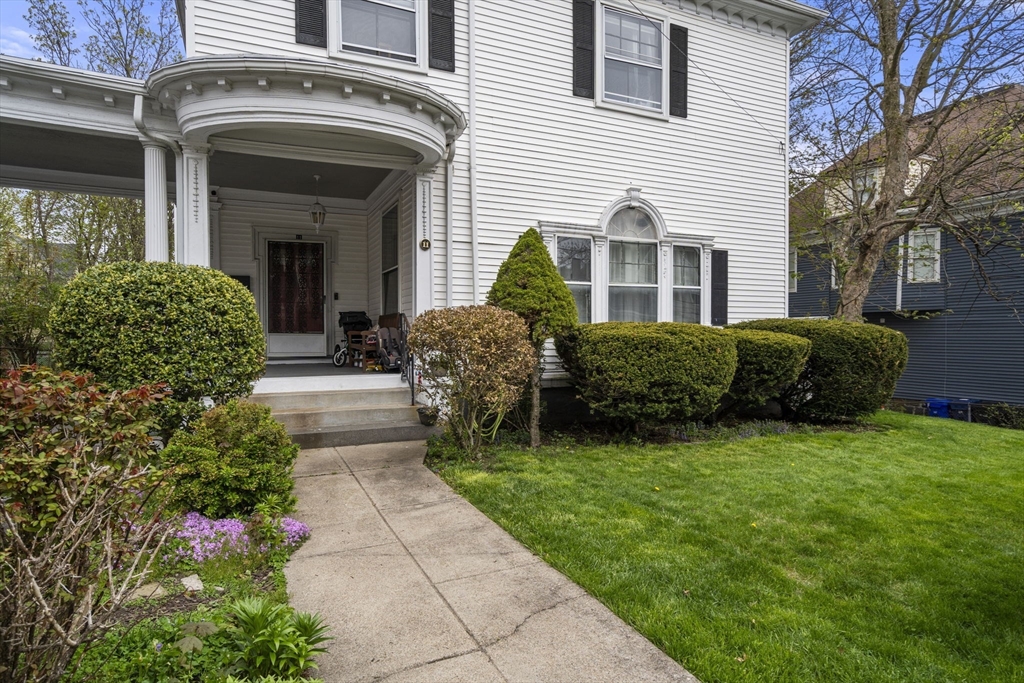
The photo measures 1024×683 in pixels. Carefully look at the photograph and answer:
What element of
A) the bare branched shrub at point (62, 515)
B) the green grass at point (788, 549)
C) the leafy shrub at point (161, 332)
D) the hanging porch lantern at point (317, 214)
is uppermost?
the hanging porch lantern at point (317, 214)

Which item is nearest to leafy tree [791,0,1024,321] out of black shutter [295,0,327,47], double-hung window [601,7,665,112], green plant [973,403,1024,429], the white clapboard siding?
double-hung window [601,7,665,112]

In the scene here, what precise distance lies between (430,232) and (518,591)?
16.7 feet

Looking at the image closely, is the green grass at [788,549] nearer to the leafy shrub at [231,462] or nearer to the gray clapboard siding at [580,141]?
the leafy shrub at [231,462]

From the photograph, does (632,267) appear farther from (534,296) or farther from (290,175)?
(290,175)

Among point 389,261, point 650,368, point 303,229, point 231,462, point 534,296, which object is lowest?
point 231,462

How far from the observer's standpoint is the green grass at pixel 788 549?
2.59 metres

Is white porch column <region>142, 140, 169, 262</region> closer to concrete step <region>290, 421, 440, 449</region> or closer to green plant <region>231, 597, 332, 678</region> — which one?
concrete step <region>290, 421, 440, 449</region>

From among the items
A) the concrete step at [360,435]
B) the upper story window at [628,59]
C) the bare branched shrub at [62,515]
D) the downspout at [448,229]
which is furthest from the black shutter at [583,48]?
the bare branched shrub at [62,515]

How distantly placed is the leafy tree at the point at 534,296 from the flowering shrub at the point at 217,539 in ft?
10.6

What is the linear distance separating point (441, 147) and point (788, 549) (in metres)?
5.33

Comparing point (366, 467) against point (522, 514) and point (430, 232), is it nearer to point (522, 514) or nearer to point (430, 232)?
point (522, 514)

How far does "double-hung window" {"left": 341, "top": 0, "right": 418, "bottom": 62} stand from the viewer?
277 inches

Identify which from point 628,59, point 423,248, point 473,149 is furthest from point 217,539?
point 628,59

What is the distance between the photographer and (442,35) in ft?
24.5
